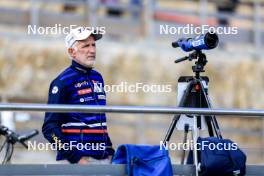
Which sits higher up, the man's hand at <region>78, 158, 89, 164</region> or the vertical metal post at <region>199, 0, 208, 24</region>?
the vertical metal post at <region>199, 0, 208, 24</region>

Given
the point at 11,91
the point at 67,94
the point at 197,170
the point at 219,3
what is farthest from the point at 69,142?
Result: the point at 219,3

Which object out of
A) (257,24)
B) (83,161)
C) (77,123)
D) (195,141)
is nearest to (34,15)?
(257,24)

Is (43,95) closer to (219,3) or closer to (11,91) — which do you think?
(11,91)

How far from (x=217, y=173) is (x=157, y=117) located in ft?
31.0

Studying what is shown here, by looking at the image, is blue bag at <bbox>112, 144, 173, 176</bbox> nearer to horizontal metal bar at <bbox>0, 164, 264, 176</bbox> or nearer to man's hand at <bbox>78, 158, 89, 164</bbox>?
horizontal metal bar at <bbox>0, 164, 264, 176</bbox>

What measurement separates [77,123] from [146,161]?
0.70 meters

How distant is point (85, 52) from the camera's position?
7.61 metres

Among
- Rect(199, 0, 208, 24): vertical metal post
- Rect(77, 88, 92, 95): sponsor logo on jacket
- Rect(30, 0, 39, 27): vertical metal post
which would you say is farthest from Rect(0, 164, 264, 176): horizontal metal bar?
Rect(199, 0, 208, 24): vertical metal post

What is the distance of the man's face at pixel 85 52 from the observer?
7.58 metres

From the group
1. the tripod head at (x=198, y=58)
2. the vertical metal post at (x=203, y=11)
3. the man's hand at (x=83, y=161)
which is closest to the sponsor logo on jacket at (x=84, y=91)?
the man's hand at (x=83, y=161)

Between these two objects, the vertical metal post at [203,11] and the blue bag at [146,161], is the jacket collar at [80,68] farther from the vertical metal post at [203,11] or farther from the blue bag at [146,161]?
the vertical metal post at [203,11]

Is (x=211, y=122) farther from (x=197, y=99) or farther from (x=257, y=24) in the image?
(x=257, y=24)

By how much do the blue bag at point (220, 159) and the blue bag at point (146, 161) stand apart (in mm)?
266

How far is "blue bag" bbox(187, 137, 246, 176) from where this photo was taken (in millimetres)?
7051
